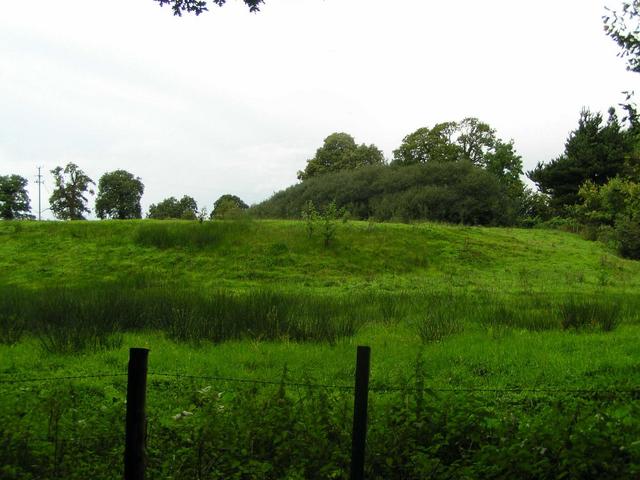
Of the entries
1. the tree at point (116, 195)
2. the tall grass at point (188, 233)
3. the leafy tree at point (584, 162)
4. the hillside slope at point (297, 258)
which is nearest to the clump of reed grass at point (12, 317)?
the hillside slope at point (297, 258)

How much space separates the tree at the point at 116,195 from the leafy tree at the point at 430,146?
34.1 metres

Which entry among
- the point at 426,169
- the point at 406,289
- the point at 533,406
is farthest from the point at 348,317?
the point at 426,169

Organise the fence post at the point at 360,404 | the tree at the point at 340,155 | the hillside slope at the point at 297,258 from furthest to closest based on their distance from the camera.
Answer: the tree at the point at 340,155
the hillside slope at the point at 297,258
the fence post at the point at 360,404

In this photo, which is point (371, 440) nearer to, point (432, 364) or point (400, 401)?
point (400, 401)

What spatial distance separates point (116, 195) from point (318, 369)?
6804 cm

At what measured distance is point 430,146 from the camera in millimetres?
59438

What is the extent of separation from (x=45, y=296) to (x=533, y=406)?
1101 cm

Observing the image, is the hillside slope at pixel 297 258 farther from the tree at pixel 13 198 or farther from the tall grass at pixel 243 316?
the tree at pixel 13 198

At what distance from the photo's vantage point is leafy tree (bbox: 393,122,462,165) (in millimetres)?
58844

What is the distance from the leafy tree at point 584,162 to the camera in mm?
46281

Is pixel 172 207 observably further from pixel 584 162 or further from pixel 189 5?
pixel 189 5

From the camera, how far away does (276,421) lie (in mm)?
4477

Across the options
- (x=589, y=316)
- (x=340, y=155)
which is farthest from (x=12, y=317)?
(x=340, y=155)

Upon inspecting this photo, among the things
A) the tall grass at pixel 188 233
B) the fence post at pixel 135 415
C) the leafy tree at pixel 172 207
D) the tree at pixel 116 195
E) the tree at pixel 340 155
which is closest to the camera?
the fence post at pixel 135 415
